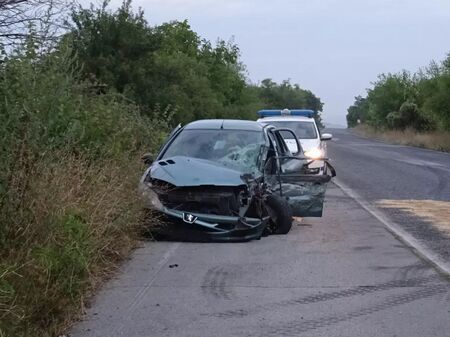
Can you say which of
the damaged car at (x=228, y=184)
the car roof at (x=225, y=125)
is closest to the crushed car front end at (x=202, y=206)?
the damaged car at (x=228, y=184)

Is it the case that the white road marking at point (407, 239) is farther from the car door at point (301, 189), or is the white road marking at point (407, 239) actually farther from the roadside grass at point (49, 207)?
the roadside grass at point (49, 207)

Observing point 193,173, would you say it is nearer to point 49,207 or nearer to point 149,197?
point 149,197

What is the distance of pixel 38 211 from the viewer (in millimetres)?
6695

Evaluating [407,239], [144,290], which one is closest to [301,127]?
[407,239]

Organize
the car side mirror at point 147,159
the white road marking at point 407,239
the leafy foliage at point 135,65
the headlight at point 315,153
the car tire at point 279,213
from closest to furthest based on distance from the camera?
the white road marking at point 407,239 → the car tire at point 279,213 → the car side mirror at point 147,159 → the headlight at point 315,153 → the leafy foliage at point 135,65

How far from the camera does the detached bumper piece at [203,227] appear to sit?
9.73 meters

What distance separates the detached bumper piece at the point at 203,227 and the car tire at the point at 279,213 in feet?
2.29

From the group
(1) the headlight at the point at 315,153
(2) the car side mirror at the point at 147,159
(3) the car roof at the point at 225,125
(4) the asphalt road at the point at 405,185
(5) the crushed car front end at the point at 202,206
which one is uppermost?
(3) the car roof at the point at 225,125

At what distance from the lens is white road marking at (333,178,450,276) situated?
860cm

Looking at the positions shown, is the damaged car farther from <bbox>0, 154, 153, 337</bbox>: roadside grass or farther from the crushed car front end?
<bbox>0, 154, 153, 337</bbox>: roadside grass

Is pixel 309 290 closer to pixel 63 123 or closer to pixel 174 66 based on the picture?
pixel 63 123

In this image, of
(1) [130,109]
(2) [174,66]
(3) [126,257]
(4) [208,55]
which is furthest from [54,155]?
(4) [208,55]

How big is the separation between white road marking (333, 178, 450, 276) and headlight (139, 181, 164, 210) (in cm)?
328

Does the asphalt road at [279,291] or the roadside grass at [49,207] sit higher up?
the roadside grass at [49,207]
